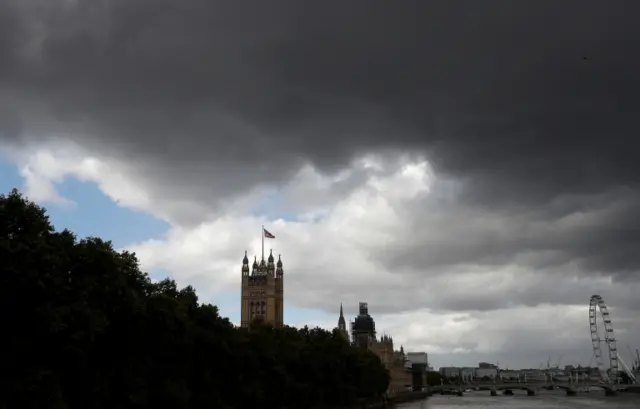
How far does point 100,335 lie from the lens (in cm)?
6438

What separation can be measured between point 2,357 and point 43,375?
340cm

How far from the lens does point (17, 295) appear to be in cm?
5344

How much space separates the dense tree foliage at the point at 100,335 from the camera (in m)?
53.6

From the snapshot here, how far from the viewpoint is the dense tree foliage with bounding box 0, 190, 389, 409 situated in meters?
53.6

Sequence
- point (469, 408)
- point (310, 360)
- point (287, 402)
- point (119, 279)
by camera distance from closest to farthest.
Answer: point (119, 279), point (287, 402), point (310, 360), point (469, 408)

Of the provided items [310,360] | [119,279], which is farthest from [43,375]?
[310,360]

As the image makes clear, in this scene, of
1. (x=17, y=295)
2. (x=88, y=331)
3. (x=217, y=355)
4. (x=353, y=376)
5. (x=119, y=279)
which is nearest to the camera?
(x=17, y=295)

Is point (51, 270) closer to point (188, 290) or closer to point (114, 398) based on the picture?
point (114, 398)

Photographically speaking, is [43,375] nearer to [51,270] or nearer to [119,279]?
[51,270]

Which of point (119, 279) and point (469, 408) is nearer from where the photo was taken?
point (119, 279)

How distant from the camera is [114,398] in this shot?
69.1 meters

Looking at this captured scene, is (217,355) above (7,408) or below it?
above

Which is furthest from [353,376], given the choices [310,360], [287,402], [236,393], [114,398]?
[114,398]

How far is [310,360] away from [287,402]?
15930 millimetres
